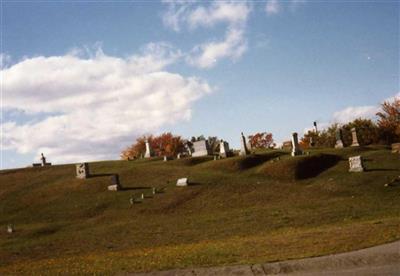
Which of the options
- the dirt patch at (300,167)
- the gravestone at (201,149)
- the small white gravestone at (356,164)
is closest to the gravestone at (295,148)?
the dirt patch at (300,167)

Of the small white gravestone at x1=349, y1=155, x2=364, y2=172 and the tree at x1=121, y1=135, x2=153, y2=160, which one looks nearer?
the small white gravestone at x1=349, y1=155, x2=364, y2=172

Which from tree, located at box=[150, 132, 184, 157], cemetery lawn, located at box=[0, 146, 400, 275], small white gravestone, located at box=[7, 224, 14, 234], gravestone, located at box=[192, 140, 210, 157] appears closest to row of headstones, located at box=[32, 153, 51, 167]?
cemetery lawn, located at box=[0, 146, 400, 275]

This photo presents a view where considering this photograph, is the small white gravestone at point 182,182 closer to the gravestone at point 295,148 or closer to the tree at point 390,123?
the gravestone at point 295,148

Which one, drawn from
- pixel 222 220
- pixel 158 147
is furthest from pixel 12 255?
pixel 158 147

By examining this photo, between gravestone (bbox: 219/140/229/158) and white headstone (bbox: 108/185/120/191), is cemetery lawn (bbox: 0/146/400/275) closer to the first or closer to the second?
white headstone (bbox: 108/185/120/191)

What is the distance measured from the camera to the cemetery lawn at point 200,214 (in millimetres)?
15102

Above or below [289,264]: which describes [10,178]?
above

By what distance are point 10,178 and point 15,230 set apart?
23225mm

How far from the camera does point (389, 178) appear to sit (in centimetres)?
3322

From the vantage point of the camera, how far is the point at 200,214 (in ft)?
100

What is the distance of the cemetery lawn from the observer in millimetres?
15102

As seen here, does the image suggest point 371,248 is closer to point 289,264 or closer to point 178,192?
point 289,264

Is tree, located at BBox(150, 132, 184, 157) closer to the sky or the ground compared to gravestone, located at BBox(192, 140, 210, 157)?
closer to the sky

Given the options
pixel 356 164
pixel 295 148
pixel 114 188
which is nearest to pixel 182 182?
pixel 114 188
